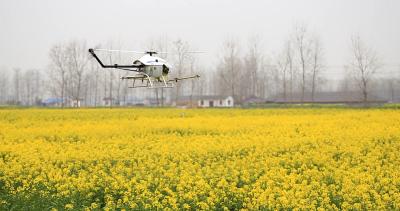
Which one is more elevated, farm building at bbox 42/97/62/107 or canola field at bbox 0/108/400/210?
farm building at bbox 42/97/62/107

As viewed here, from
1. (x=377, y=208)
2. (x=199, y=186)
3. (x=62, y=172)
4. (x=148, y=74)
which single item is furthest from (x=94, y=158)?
(x=148, y=74)

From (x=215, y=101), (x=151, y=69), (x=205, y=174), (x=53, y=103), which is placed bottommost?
(x=205, y=174)

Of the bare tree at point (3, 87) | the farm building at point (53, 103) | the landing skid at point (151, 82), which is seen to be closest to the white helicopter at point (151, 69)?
the landing skid at point (151, 82)

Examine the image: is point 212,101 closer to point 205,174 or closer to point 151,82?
point 205,174

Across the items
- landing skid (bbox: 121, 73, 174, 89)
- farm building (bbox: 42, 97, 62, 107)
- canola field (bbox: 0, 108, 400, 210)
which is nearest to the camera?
landing skid (bbox: 121, 73, 174, 89)

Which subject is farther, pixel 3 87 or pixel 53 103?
pixel 3 87

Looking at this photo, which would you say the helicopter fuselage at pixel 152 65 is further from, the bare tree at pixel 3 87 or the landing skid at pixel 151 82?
the bare tree at pixel 3 87

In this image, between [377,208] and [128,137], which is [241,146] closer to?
[128,137]

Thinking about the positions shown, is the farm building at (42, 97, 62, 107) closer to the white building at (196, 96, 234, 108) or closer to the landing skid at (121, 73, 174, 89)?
the white building at (196, 96, 234, 108)

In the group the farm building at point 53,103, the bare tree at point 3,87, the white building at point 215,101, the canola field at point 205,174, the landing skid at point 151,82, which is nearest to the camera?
the landing skid at point 151,82

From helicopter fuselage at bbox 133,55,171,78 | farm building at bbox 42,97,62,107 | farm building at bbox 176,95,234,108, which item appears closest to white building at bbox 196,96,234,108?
farm building at bbox 176,95,234,108

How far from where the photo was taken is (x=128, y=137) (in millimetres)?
19844

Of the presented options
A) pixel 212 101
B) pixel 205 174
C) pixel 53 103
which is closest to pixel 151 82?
pixel 205 174

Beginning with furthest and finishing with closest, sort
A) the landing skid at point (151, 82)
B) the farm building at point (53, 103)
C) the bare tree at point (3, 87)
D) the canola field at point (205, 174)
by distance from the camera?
the bare tree at point (3, 87) → the farm building at point (53, 103) → the canola field at point (205, 174) → the landing skid at point (151, 82)
